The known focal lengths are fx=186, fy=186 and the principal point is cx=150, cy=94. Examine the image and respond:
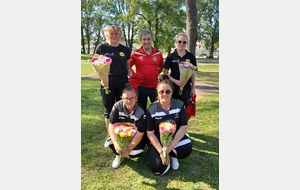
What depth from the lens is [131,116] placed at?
285 cm

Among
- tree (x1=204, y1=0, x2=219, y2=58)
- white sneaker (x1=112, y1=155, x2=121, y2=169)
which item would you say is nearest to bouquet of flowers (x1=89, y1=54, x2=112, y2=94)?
white sneaker (x1=112, y1=155, x2=121, y2=169)

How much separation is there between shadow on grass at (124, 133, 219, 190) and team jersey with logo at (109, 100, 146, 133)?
0.66 m

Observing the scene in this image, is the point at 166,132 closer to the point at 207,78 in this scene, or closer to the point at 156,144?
the point at 156,144

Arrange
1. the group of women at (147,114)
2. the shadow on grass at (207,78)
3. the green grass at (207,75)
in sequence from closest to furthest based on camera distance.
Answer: the group of women at (147,114)
the shadow on grass at (207,78)
the green grass at (207,75)

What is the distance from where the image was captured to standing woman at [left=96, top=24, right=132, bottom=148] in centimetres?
309

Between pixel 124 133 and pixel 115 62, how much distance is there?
1.23 metres

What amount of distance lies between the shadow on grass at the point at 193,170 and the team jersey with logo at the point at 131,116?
2.16 feet

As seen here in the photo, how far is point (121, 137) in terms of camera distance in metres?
2.65

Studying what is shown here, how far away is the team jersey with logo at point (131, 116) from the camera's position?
111 inches

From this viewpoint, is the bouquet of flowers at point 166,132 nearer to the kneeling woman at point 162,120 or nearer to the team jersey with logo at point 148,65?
the kneeling woman at point 162,120

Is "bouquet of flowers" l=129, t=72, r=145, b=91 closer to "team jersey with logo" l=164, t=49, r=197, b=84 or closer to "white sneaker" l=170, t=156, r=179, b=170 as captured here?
"team jersey with logo" l=164, t=49, r=197, b=84

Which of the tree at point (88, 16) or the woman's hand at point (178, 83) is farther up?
the tree at point (88, 16)

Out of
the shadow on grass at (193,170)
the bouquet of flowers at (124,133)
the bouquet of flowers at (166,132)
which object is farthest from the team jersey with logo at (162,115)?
the shadow on grass at (193,170)

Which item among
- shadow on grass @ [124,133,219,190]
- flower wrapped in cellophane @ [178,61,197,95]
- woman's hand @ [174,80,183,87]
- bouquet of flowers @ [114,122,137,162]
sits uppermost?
flower wrapped in cellophane @ [178,61,197,95]
